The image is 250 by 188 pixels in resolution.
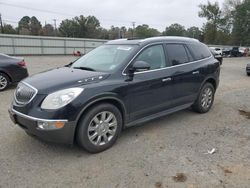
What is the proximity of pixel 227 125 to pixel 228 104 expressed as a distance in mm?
1790

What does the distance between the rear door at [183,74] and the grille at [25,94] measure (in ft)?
8.33

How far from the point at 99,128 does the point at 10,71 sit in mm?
5877

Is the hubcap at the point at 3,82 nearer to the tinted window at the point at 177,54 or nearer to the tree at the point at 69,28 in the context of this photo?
the tinted window at the point at 177,54

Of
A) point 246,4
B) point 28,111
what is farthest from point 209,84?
point 246,4

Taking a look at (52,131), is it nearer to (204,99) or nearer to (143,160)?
(143,160)

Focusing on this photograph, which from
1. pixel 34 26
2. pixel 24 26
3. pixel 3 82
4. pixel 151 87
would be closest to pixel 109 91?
pixel 151 87

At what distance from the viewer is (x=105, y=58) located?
4586 mm

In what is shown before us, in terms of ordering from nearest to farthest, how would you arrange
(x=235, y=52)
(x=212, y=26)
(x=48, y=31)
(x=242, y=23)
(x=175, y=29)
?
1. (x=235, y=52)
2. (x=242, y=23)
3. (x=212, y=26)
4. (x=48, y=31)
5. (x=175, y=29)

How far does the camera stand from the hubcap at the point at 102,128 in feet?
12.1

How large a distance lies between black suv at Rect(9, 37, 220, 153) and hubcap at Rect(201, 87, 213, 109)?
269 millimetres

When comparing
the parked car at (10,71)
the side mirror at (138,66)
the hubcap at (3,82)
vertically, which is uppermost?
the side mirror at (138,66)

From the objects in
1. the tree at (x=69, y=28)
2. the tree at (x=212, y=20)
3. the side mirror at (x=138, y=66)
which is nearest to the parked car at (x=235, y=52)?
the tree at (x=212, y=20)

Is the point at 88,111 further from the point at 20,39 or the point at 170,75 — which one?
the point at 20,39

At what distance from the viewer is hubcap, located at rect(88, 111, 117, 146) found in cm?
369
